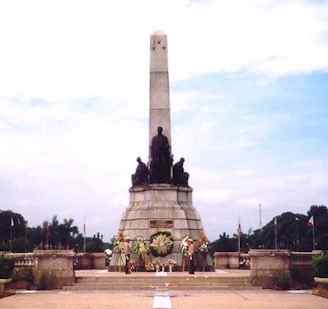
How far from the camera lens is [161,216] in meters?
36.7

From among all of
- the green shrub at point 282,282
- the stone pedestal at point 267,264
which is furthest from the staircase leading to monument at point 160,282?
the green shrub at point 282,282

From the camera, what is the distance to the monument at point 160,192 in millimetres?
36281

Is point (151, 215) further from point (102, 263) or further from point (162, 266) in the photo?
point (102, 263)

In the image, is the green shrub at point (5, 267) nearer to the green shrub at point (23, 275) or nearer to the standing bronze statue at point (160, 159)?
the green shrub at point (23, 275)

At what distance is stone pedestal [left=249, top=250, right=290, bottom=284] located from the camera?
2817cm

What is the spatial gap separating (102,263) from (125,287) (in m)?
15.5

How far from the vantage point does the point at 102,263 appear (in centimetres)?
4266

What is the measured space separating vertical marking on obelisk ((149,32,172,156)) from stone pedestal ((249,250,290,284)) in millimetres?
12372

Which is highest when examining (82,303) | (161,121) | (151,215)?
(161,121)

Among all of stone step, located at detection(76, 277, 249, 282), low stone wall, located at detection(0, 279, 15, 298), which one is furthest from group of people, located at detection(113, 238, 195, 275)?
low stone wall, located at detection(0, 279, 15, 298)

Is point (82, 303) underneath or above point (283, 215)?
underneath

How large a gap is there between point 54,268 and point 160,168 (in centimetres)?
1092

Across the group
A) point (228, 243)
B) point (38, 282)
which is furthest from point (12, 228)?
point (38, 282)

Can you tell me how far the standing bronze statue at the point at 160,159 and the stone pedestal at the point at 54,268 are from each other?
394 inches
